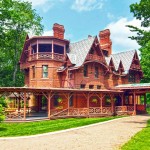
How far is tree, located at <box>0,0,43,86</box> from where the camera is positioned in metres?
39.6

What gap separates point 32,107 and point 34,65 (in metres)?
5.93

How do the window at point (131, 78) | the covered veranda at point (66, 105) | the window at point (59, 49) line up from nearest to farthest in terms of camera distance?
the covered veranda at point (66, 105)
the window at point (59, 49)
the window at point (131, 78)

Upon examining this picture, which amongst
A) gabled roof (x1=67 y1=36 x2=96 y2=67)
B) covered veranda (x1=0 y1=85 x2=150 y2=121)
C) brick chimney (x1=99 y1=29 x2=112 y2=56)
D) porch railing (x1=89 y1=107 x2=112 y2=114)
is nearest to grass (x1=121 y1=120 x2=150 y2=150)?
covered veranda (x1=0 y1=85 x2=150 y2=121)

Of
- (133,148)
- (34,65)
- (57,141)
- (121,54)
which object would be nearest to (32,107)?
(34,65)

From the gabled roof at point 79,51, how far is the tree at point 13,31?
484 inches

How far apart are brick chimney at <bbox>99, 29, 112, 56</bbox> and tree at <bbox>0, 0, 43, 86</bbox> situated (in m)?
12.5

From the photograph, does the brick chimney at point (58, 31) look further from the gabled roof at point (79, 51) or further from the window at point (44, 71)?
the window at point (44, 71)

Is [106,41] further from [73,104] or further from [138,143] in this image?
[138,143]

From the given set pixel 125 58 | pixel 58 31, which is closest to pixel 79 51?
pixel 58 31

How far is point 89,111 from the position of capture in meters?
29.9

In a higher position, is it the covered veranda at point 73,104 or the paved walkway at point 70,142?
the covered veranda at point 73,104

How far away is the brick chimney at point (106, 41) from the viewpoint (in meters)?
41.9

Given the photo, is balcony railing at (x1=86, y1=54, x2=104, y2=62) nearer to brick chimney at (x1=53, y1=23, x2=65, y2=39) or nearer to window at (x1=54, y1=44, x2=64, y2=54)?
window at (x1=54, y1=44, x2=64, y2=54)

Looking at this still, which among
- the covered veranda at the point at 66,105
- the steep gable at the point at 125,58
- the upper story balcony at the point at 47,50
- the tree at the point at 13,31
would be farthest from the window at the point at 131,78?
the tree at the point at 13,31
